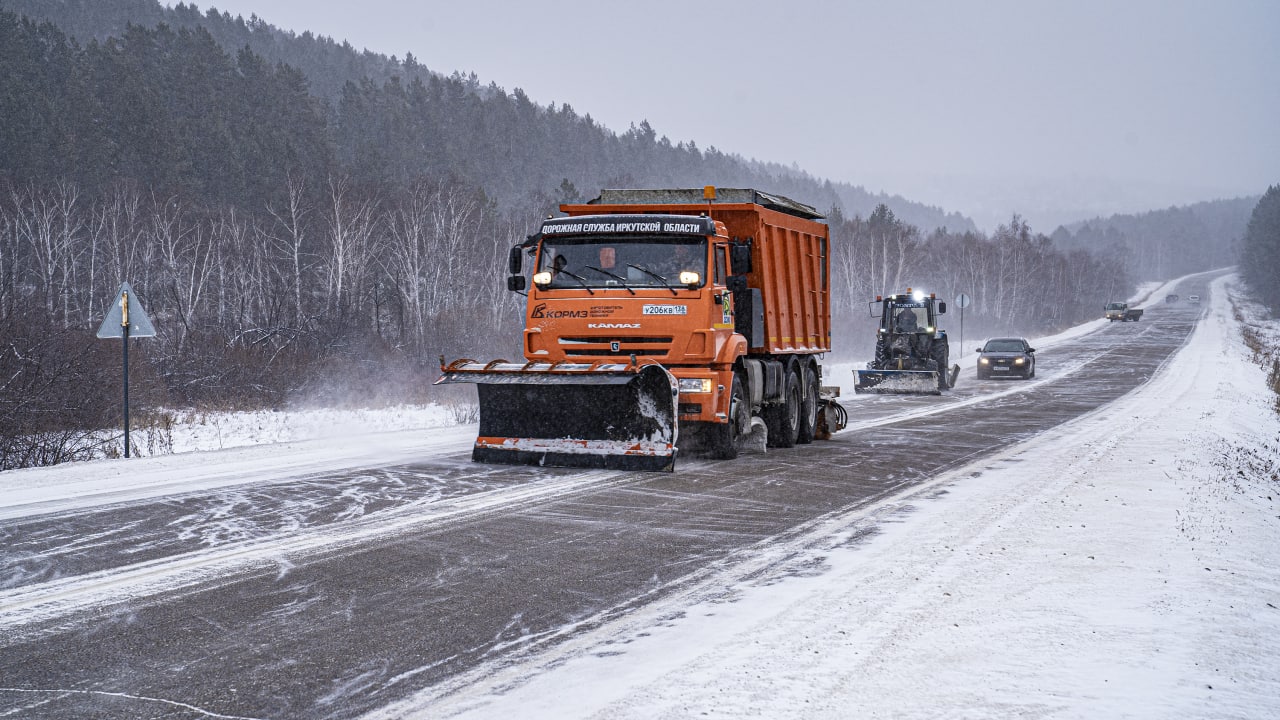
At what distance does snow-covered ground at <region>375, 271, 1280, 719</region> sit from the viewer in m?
4.19

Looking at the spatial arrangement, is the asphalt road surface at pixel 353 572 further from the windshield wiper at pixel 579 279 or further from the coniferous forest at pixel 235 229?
the coniferous forest at pixel 235 229

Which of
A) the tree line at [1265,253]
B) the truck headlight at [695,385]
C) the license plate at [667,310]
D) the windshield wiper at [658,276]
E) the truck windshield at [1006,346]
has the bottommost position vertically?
the truck headlight at [695,385]

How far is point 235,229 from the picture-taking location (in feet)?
157

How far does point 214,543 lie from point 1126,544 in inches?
260

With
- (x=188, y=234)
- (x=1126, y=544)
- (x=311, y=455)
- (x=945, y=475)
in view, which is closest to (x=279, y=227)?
(x=188, y=234)

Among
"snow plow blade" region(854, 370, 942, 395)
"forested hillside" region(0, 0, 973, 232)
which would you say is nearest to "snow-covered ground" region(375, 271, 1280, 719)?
"snow plow blade" region(854, 370, 942, 395)

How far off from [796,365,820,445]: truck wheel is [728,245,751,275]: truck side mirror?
355cm

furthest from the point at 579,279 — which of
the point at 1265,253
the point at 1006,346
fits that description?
the point at 1265,253

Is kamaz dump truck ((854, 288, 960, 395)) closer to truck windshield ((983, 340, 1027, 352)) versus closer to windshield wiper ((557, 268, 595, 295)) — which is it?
truck windshield ((983, 340, 1027, 352))

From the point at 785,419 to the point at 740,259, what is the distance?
312 cm

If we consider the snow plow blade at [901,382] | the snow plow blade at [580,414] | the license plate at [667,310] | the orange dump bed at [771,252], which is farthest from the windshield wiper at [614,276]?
the snow plow blade at [901,382]

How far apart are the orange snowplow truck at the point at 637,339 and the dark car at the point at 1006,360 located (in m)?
24.8

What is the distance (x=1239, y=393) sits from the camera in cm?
2612

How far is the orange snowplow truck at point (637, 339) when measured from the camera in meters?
11.5
